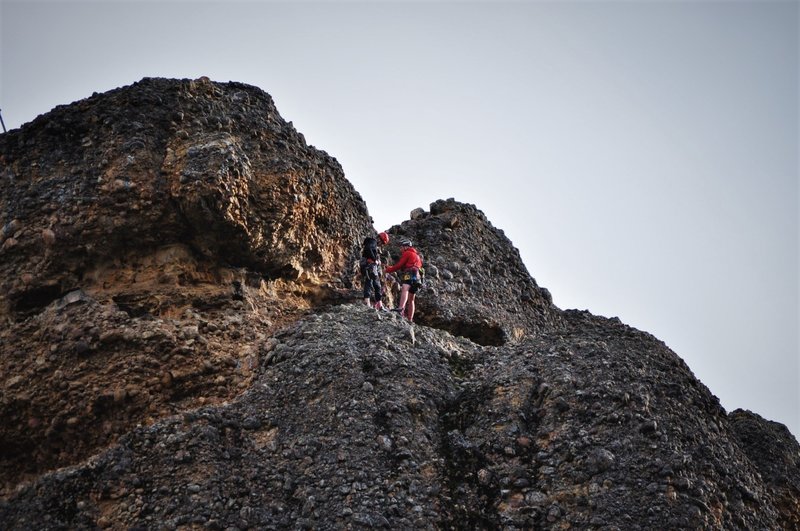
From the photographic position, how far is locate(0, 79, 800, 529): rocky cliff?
1529 cm

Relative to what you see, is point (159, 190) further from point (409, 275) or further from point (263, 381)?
point (409, 275)

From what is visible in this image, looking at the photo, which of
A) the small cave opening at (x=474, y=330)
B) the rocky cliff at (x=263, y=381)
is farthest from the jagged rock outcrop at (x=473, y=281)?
the rocky cliff at (x=263, y=381)

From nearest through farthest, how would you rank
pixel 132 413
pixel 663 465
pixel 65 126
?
pixel 663 465 → pixel 132 413 → pixel 65 126

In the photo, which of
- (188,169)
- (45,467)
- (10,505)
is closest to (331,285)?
(188,169)

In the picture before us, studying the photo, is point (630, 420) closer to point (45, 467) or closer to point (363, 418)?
point (363, 418)

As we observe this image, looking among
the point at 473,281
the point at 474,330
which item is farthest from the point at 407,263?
the point at 473,281

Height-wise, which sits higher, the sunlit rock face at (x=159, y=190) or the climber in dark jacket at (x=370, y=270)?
the sunlit rock face at (x=159, y=190)

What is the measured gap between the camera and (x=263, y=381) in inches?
710

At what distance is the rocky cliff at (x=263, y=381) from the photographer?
602 inches

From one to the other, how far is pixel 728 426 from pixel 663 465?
11.7ft

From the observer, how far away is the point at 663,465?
15.4 meters

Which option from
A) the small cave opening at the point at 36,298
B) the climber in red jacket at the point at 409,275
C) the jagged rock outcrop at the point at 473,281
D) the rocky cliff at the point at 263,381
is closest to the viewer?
the rocky cliff at the point at 263,381

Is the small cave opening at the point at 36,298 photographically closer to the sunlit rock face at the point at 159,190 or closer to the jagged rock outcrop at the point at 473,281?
the sunlit rock face at the point at 159,190

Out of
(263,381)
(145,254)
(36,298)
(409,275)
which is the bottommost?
(263,381)
